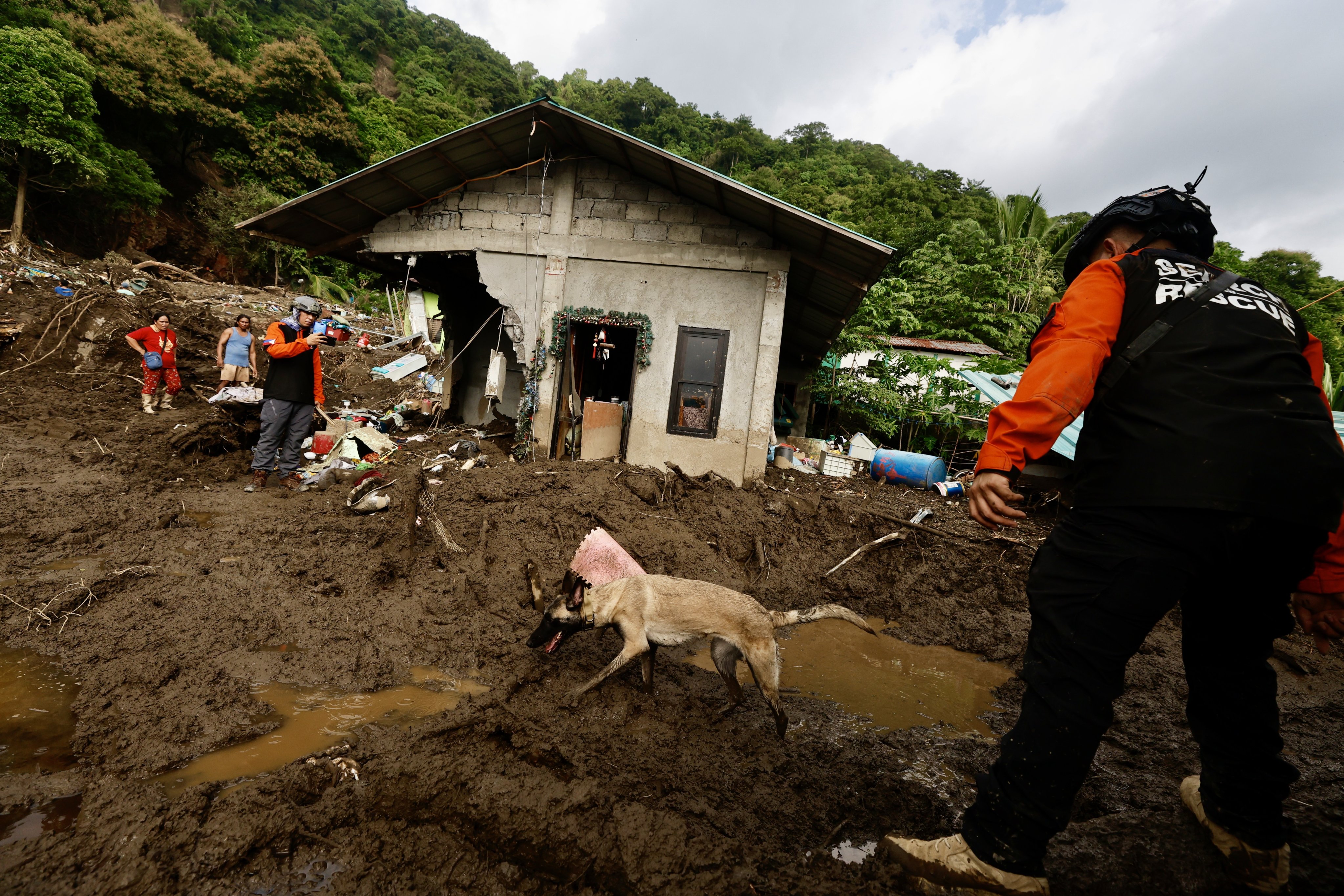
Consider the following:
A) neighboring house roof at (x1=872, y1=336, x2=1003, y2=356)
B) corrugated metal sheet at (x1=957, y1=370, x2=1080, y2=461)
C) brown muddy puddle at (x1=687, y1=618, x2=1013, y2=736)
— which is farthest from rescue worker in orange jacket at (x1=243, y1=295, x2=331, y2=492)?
neighboring house roof at (x1=872, y1=336, x2=1003, y2=356)

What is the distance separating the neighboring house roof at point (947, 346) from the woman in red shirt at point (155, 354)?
17.8 meters

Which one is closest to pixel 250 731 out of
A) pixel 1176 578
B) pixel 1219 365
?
pixel 1176 578

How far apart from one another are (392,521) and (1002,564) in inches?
262

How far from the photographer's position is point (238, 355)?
8734 mm

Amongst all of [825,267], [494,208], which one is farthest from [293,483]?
[825,267]

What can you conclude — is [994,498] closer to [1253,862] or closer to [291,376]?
[1253,862]

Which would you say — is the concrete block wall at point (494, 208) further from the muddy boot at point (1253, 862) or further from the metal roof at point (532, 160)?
the muddy boot at point (1253, 862)

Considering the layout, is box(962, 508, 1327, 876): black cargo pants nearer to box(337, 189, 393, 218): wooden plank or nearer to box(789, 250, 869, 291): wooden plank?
box(789, 250, 869, 291): wooden plank

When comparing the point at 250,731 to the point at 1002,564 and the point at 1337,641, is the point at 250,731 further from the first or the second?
the point at 1337,641

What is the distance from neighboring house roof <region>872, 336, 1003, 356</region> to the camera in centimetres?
1856

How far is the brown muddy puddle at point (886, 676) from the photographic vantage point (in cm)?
370

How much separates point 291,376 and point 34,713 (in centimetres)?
468

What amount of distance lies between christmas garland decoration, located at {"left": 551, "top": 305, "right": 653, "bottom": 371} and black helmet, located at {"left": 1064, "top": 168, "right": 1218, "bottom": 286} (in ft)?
20.8

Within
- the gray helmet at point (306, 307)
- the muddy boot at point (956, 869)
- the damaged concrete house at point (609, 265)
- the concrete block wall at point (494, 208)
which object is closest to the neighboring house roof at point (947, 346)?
the damaged concrete house at point (609, 265)
